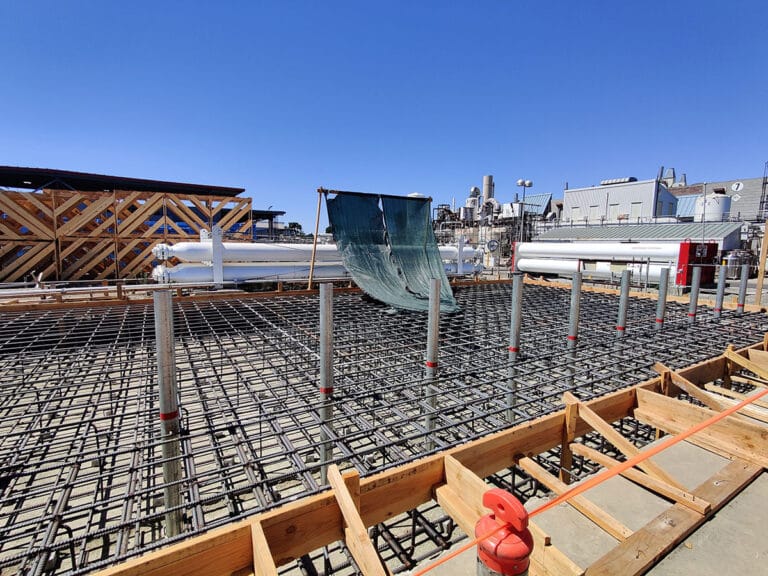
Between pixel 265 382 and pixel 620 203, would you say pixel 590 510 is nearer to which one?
pixel 265 382

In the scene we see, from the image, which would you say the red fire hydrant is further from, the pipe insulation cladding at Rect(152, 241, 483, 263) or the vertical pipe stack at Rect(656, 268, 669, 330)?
the pipe insulation cladding at Rect(152, 241, 483, 263)

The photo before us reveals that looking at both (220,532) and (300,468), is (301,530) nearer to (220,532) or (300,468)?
(220,532)

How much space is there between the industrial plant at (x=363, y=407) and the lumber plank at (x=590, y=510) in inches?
0.9

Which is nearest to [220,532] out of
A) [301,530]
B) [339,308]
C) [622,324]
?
[301,530]

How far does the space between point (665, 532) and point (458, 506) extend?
1604 millimetres

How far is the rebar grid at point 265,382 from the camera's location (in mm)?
4398

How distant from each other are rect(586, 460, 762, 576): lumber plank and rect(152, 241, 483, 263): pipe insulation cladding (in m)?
11.1

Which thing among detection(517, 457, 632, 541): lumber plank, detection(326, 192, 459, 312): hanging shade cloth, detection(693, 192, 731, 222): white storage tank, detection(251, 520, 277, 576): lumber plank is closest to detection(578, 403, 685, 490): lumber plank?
detection(517, 457, 632, 541): lumber plank

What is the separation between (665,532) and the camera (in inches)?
119

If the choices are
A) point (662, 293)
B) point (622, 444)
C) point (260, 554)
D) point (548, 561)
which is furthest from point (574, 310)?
point (260, 554)

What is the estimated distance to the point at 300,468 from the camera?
11.4 ft

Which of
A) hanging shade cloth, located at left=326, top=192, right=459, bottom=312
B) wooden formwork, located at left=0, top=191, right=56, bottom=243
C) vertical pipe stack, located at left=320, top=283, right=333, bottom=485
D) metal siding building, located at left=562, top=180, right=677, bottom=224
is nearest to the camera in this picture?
vertical pipe stack, located at left=320, top=283, right=333, bottom=485

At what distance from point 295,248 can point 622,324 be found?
37.1ft

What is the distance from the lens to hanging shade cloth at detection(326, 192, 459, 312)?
37.3 feet
